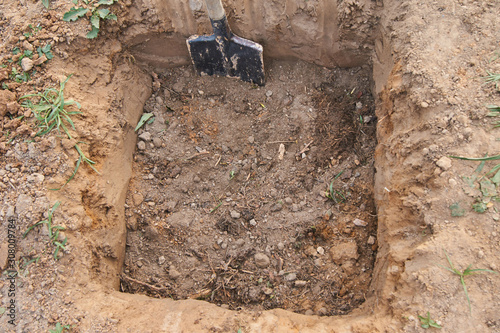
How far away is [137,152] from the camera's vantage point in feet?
9.56

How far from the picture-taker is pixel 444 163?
202cm

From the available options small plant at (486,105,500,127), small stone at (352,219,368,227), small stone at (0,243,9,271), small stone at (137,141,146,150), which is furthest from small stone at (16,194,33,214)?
small plant at (486,105,500,127)

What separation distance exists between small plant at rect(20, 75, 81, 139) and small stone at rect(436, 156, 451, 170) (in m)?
2.24

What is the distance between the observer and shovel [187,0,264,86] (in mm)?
2801

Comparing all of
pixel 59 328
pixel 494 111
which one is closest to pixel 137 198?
pixel 59 328

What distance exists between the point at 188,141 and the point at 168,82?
1.90ft

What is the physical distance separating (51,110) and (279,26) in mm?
1704

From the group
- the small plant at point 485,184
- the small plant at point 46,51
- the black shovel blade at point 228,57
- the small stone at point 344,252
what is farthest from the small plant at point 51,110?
the small plant at point 485,184

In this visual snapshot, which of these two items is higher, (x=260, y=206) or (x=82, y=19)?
(x=82, y=19)

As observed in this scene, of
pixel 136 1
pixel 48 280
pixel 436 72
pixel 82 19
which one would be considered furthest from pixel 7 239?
pixel 436 72

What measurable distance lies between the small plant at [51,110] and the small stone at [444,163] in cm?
224

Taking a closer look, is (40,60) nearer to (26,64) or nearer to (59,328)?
(26,64)

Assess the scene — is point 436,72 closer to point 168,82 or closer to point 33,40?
point 168,82

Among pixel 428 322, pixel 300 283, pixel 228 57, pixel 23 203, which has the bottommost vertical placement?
pixel 300 283
